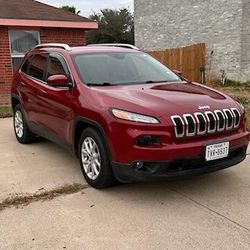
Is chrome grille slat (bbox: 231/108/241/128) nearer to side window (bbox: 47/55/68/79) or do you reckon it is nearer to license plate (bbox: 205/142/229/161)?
license plate (bbox: 205/142/229/161)

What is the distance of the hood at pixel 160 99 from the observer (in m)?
4.18

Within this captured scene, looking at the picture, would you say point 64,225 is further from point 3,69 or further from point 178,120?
point 3,69

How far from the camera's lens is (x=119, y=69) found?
5406 mm

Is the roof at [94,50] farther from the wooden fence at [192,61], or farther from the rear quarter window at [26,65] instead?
the wooden fence at [192,61]

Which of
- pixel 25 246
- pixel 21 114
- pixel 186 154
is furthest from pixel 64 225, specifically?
pixel 21 114

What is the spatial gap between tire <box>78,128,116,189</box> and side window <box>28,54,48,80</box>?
5.93ft

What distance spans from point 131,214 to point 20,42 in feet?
33.0

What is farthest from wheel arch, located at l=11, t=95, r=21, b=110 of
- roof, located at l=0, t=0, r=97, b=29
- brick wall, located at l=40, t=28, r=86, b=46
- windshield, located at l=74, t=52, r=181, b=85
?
brick wall, located at l=40, t=28, r=86, b=46

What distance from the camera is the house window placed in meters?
12.6

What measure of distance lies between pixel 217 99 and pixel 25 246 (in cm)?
263

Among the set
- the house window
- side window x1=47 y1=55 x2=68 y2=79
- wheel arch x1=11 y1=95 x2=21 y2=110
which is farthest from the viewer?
the house window

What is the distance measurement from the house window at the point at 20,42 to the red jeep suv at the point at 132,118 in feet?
23.5

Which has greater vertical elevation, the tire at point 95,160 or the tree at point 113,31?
the tree at point 113,31

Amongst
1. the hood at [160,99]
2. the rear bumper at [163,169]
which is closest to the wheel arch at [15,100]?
the hood at [160,99]
